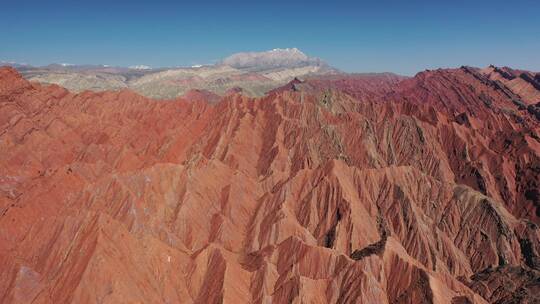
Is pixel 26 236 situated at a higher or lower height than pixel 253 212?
higher

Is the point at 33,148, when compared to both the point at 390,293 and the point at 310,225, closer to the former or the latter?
the point at 310,225

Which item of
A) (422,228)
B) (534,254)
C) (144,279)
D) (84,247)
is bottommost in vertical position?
(534,254)

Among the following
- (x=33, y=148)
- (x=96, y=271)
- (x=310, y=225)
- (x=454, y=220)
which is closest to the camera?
(x=96, y=271)

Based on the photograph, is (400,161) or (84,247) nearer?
(84,247)

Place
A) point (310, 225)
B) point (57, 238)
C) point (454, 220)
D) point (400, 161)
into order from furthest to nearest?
point (400, 161) < point (454, 220) < point (310, 225) < point (57, 238)

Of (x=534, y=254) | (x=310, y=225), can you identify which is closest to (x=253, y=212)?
(x=310, y=225)

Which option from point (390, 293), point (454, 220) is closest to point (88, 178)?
point (390, 293)
